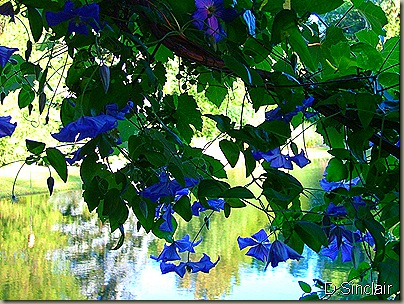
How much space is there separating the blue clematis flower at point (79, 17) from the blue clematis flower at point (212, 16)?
0.16 ft

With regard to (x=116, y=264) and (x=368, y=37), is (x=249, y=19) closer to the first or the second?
(x=368, y=37)

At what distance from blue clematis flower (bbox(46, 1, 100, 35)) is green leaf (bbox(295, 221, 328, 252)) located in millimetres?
149

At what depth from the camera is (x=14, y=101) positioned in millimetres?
3477

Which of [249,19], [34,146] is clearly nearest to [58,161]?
[34,146]

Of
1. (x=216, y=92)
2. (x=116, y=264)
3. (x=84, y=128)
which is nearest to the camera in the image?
(x=84, y=128)

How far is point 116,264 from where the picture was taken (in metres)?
3.32

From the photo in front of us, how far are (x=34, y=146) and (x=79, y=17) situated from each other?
7cm

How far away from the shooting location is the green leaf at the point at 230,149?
1.09 feet

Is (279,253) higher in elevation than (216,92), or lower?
lower

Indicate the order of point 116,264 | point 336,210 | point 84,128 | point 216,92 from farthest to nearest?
point 116,264 → point 216,92 → point 336,210 → point 84,128

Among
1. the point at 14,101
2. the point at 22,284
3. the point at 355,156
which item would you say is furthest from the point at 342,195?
the point at 14,101

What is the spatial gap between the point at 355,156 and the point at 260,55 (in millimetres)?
80

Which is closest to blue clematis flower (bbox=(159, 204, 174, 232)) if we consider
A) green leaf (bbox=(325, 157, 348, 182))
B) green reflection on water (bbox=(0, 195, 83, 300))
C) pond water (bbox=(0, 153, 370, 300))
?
green leaf (bbox=(325, 157, 348, 182))

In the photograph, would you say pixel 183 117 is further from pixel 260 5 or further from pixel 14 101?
pixel 14 101
